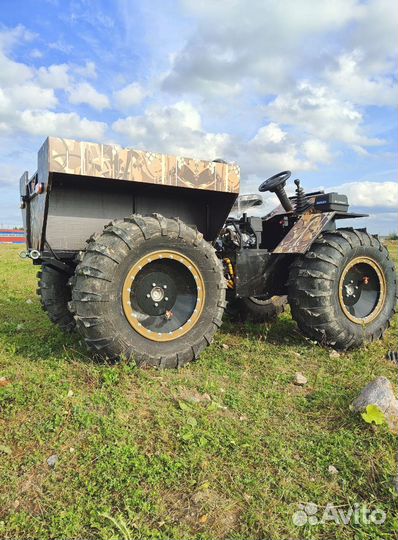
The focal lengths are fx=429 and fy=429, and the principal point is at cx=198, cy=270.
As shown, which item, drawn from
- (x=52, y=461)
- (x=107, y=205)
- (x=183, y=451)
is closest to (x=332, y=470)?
(x=183, y=451)

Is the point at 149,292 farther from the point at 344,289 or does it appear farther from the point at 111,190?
the point at 344,289

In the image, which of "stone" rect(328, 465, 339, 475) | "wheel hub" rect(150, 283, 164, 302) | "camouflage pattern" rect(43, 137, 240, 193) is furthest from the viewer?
"wheel hub" rect(150, 283, 164, 302)

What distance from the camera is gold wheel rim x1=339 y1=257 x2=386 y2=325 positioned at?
472 cm

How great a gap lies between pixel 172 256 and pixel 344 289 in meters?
2.21

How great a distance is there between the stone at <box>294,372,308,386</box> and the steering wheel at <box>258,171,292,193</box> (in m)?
2.58

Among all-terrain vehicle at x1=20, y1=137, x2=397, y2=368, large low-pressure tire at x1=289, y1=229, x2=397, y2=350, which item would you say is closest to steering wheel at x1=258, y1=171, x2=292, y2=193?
all-terrain vehicle at x1=20, y1=137, x2=397, y2=368

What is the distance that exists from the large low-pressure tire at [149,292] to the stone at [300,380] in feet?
2.87

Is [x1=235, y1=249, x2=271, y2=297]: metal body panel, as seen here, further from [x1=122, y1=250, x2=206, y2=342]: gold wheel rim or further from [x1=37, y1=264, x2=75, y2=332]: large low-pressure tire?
[x1=37, y1=264, x2=75, y2=332]: large low-pressure tire

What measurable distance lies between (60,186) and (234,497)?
322cm

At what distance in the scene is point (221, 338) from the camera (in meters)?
5.20

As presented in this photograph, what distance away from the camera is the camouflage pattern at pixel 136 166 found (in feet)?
11.7

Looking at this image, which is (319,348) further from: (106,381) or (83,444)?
(83,444)

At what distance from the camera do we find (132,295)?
4.06 m

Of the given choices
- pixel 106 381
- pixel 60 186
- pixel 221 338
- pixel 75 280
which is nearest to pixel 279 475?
pixel 106 381
